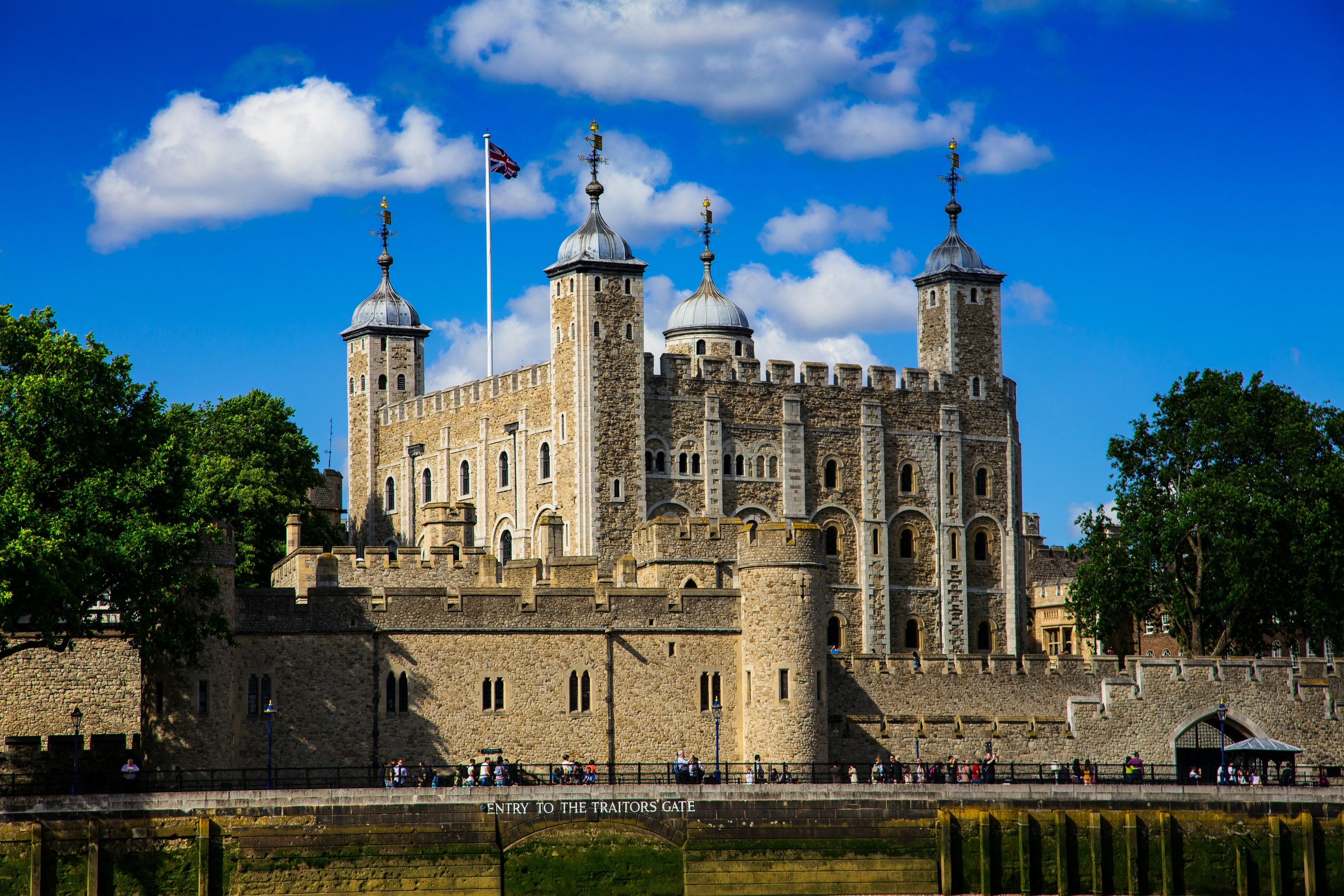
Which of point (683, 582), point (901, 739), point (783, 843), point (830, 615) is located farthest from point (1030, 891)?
point (830, 615)

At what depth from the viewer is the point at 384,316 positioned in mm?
87562

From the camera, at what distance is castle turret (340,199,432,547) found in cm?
8600

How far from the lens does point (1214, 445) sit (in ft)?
210

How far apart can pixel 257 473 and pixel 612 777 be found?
1014 inches

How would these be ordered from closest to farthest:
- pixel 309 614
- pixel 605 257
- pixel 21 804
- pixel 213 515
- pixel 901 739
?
pixel 21 804
pixel 309 614
pixel 901 739
pixel 213 515
pixel 605 257

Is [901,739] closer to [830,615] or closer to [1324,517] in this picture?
[1324,517]

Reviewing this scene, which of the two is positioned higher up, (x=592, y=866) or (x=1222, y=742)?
(x=1222, y=742)

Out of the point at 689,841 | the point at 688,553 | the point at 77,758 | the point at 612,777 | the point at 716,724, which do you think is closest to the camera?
the point at 77,758

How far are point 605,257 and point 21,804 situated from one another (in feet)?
118

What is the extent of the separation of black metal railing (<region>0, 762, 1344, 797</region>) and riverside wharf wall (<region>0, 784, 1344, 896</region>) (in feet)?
1.96

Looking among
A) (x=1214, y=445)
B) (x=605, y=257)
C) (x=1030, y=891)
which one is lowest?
(x=1030, y=891)

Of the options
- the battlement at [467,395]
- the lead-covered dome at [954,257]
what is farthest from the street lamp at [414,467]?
the lead-covered dome at [954,257]

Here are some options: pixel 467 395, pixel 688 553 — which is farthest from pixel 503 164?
pixel 688 553

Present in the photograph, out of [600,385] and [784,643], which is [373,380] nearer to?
[600,385]
